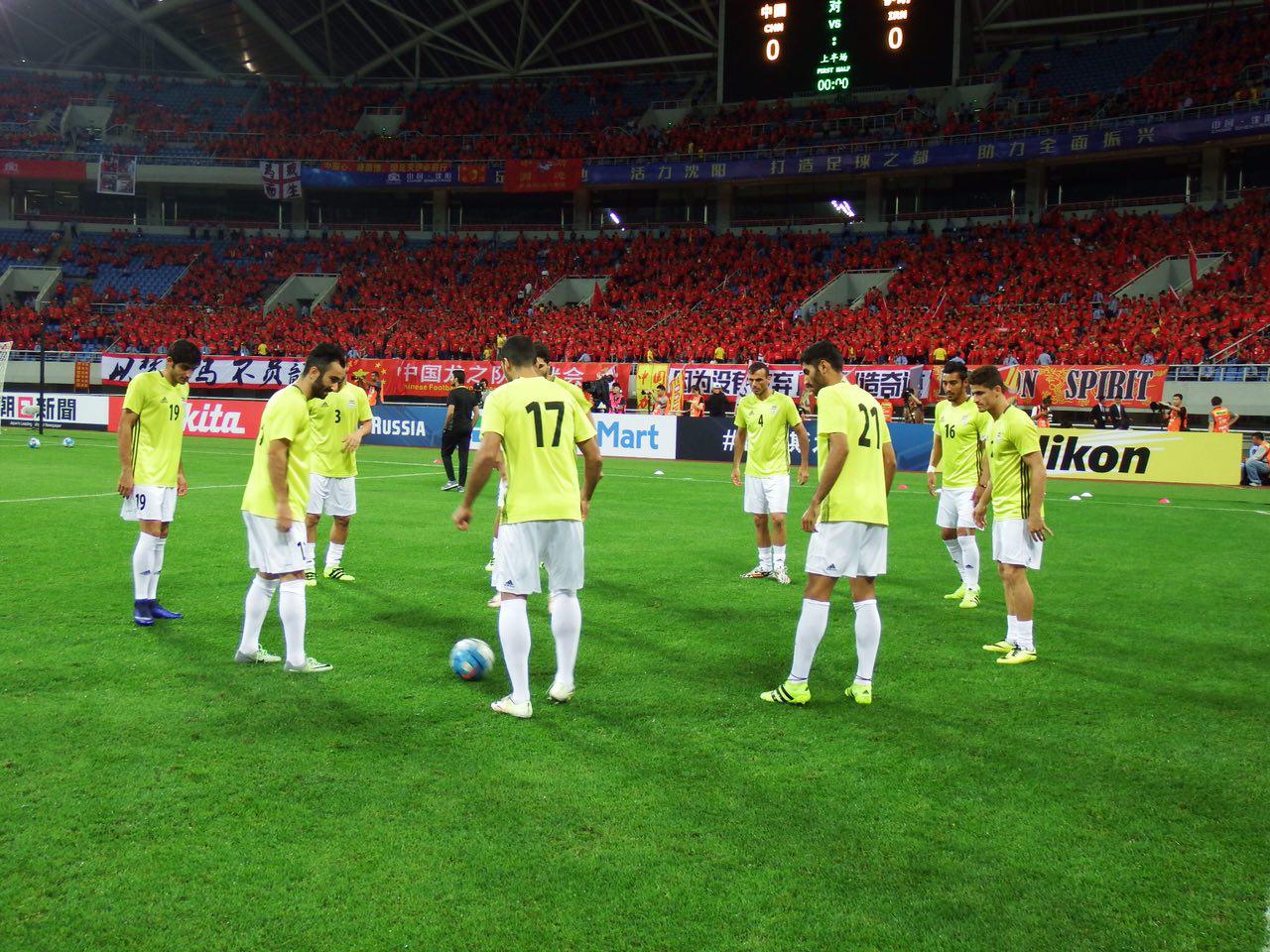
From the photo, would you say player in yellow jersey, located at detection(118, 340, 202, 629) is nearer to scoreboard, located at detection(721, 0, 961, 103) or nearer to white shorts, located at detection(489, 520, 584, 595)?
white shorts, located at detection(489, 520, 584, 595)

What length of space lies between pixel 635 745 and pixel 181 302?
52.4 metres

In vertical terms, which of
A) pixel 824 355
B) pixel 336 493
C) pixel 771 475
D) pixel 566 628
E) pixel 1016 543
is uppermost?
pixel 824 355

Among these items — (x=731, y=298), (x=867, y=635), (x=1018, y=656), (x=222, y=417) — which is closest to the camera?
(x=867, y=635)

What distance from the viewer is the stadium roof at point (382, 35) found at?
5581 centimetres

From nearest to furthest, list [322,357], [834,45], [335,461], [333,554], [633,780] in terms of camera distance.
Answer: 1. [633,780]
2. [322,357]
3. [333,554]
4. [335,461]
5. [834,45]

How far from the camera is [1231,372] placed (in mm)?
30109

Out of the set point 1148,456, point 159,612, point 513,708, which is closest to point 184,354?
point 159,612

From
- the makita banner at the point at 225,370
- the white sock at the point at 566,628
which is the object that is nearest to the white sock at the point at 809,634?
the white sock at the point at 566,628

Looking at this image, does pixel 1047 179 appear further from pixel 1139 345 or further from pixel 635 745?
pixel 635 745

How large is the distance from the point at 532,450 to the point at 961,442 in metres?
5.62

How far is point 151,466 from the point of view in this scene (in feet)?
28.0

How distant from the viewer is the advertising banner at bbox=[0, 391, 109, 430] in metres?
35.3

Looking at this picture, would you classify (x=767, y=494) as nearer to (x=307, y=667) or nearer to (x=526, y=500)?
(x=526, y=500)

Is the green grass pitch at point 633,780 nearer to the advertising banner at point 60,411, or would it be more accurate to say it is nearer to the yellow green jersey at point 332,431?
the yellow green jersey at point 332,431
